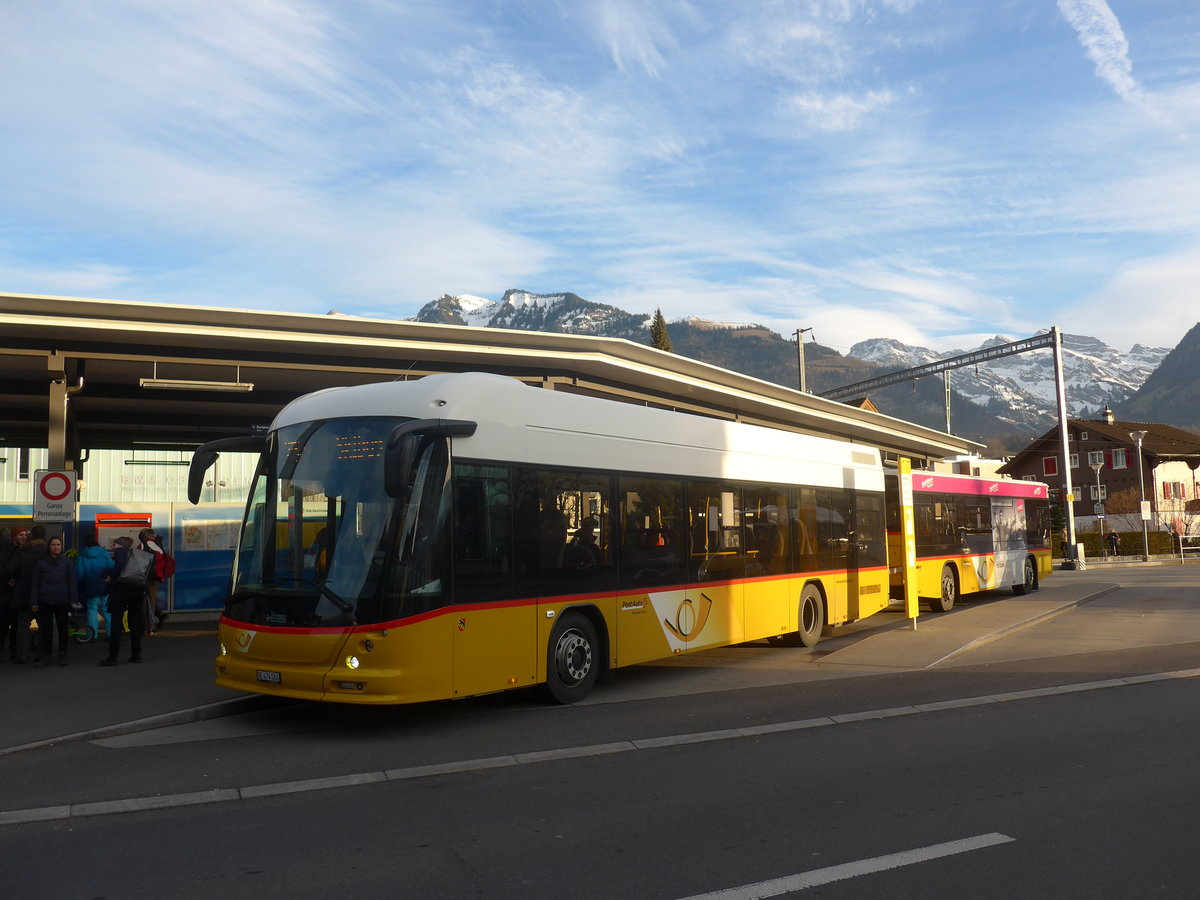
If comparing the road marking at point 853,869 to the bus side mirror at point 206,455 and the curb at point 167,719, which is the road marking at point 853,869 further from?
the bus side mirror at point 206,455

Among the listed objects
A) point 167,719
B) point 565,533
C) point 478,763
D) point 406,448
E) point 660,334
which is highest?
point 660,334

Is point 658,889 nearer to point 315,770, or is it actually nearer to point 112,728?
point 315,770

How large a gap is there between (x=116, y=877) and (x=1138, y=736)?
7.51m

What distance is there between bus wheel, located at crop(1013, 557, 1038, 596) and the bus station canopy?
7.07 metres

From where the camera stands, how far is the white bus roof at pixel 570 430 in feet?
30.2

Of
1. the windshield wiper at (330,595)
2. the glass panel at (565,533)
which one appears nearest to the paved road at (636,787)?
the windshield wiper at (330,595)

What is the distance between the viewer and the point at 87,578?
15.3 m

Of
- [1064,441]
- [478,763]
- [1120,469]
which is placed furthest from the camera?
[1120,469]

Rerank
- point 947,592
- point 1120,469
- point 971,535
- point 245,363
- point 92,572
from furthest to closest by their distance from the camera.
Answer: point 1120,469 → point 971,535 → point 947,592 → point 245,363 → point 92,572

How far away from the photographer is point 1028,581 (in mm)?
25109

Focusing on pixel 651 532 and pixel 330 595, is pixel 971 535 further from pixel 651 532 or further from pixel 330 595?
pixel 330 595

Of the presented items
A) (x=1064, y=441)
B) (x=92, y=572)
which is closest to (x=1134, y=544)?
(x=1064, y=441)

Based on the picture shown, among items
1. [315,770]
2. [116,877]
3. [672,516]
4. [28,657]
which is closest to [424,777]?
[315,770]

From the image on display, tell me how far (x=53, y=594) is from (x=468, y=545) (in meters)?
6.76
